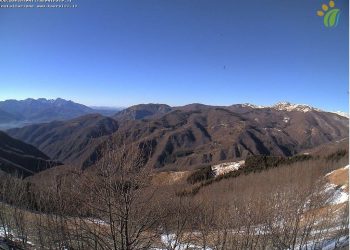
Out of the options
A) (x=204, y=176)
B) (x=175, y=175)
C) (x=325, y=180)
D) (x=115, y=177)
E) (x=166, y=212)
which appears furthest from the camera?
(x=175, y=175)

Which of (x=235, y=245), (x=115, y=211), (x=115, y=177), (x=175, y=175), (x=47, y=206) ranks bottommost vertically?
(x=175, y=175)

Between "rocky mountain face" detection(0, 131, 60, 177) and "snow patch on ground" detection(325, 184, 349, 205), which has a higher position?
"snow patch on ground" detection(325, 184, 349, 205)

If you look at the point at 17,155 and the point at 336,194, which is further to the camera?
the point at 17,155

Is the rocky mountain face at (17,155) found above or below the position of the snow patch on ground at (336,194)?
below

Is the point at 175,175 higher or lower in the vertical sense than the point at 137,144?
lower

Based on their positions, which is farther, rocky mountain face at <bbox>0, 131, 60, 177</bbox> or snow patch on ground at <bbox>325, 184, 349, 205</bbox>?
rocky mountain face at <bbox>0, 131, 60, 177</bbox>

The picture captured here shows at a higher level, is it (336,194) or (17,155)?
(336,194)

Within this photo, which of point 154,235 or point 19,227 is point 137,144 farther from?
point 19,227

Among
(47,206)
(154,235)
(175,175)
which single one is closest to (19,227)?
(47,206)

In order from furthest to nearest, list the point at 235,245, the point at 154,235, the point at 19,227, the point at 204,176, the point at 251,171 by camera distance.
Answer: the point at 204,176
the point at 251,171
the point at 19,227
the point at 235,245
the point at 154,235

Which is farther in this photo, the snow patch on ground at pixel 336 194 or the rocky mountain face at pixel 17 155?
the rocky mountain face at pixel 17 155

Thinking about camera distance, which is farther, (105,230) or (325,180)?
(325,180)
